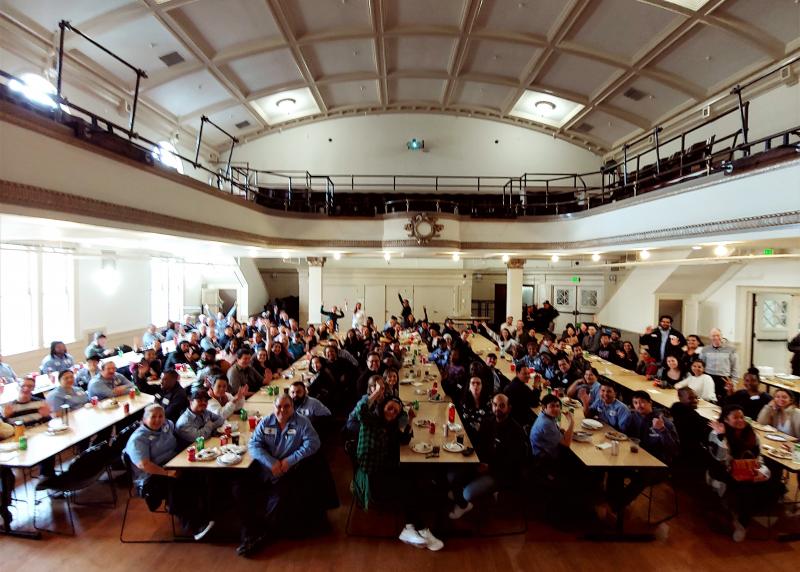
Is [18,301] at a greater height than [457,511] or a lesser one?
greater

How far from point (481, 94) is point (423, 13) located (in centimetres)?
458

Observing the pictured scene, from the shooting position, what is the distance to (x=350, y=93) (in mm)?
14969

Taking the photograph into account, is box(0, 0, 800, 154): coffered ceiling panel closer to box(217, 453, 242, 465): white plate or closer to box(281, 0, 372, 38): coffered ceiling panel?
box(281, 0, 372, 38): coffered ceiling panel

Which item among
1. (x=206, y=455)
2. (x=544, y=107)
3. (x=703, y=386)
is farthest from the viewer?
(x=544, y=107)

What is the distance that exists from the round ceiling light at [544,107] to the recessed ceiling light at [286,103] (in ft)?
29.5

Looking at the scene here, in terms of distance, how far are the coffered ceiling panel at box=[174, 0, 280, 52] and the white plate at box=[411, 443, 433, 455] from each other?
10.7 meters

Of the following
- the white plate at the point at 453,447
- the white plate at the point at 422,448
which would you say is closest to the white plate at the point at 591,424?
the white plate at the point at 453,447

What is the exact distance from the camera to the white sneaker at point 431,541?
3.95 metres

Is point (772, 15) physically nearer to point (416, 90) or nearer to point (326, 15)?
point (416, 90)

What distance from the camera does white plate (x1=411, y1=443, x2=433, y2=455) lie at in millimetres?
4188

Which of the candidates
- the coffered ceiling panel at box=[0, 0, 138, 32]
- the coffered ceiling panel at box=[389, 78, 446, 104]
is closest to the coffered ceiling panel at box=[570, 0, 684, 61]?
the coffered ceiling panel at box=[389, 78, 446, 104]

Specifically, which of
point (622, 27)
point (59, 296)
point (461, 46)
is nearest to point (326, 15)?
point (461, 46)

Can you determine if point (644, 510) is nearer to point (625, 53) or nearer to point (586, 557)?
point (586, 557)

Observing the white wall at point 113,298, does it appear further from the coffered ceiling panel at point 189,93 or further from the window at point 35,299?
the coffered ceiling panel at point 189,93
